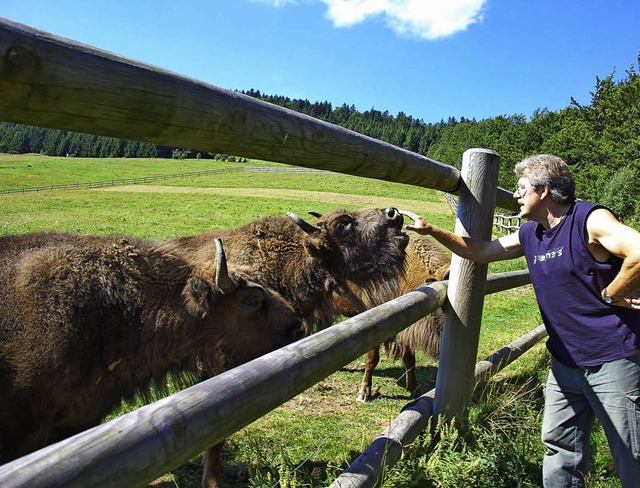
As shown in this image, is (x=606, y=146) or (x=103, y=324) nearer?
(x=103, y=324)

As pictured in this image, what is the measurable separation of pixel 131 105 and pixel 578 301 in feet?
9.75

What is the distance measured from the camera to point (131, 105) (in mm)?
1341

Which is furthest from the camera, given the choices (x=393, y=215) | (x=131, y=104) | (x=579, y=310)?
(x=393, y=215)

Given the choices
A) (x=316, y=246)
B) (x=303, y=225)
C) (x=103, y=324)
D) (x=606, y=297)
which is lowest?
(x=103, y=324)

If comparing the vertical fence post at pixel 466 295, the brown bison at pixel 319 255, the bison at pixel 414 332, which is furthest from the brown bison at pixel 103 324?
the bison at pixel 414 332

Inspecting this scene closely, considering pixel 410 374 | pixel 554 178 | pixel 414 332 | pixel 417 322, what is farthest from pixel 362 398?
pixel 554 178

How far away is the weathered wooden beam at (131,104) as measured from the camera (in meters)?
1.10

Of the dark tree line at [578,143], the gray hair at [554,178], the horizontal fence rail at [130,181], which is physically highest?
the dark tree line at [578,143]

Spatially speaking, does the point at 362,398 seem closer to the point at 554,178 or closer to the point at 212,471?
the point at 212,471

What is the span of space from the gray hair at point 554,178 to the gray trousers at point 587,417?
1134mm

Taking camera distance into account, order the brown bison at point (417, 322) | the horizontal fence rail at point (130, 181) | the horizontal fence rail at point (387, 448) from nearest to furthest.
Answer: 1. the horizontal fence rail at point (387, 448)
2. the brown bison at point (417, 322)
3. the horizontal fence rail at point (130, 181)

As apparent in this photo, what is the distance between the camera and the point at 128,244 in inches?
159

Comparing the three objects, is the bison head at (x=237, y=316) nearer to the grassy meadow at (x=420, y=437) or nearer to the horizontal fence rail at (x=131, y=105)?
the grassy meadow at (x=420, y=437)

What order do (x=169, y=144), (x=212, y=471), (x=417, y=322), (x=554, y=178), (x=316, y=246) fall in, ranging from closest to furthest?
1. (x=169, y=144)
2. (x=554, y=178)
3. (x=212, y=471)
4. (x=316, y=246)
5. (x=417, y=322)
